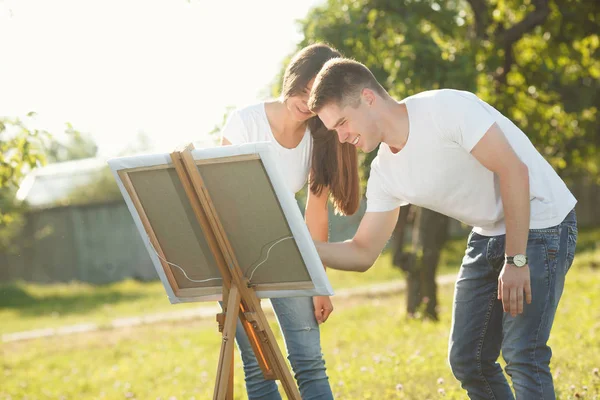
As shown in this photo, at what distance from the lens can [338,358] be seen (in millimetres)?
7445

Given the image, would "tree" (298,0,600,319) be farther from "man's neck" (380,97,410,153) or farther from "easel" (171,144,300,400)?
"easel" (171,144,300,400)

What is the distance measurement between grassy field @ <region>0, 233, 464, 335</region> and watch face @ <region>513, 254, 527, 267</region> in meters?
11.9

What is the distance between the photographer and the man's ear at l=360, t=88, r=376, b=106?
3238 millimetres

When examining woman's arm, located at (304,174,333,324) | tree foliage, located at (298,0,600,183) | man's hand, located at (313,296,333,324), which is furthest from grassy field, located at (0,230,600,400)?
tree foliage, located at (298,0,600,183)

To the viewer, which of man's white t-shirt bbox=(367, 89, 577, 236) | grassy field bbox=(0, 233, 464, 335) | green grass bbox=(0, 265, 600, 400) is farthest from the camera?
grassy field bbox=(0, 233, 464, 335)

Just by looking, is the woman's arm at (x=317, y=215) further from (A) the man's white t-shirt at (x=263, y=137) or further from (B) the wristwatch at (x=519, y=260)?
(B) the wristwatch at (x=519, y=260)

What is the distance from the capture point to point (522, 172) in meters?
3.12

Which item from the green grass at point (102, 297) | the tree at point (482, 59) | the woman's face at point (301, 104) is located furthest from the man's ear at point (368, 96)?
the green grass at point (102, 297)

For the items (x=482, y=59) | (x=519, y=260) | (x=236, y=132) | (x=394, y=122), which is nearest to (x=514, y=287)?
(x=519, y=260)

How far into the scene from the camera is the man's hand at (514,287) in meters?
3.17

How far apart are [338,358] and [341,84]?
4642 mm

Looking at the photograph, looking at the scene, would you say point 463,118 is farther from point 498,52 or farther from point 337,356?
point 498,52

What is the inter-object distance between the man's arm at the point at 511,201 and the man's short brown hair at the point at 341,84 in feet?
1.67

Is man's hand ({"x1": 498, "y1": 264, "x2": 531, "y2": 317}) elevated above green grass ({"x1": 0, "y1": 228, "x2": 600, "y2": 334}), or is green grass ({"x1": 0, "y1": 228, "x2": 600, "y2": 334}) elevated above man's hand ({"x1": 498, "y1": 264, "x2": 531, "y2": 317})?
man's hand ({"x1": 498, "y1": 264, "x2": 531, "y2": 317})
